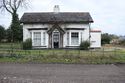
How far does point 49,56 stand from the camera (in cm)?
2789

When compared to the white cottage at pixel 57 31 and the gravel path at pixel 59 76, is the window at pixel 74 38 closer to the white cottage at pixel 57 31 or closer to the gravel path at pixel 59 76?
the white cottage at pixel 57 31

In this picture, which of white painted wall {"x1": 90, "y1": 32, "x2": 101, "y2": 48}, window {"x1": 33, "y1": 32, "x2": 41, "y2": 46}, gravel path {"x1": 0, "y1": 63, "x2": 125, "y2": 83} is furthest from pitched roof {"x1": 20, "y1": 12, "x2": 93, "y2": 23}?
gravel path {"x1": 0, "y1": 63, "x2": 125, "y2": 83}

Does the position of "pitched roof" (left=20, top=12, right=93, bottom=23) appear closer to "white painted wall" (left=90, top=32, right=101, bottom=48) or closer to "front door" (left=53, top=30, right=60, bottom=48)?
"front door" (left=53, top=30, right=60, bottom=48)

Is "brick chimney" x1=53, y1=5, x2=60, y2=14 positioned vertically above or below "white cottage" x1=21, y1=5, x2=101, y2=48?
above

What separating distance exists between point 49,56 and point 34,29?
14614mm

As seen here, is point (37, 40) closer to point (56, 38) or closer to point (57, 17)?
point (56, 38)

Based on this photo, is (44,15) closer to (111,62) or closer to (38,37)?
(38,37)

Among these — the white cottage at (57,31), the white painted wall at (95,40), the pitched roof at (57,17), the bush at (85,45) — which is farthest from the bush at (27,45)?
the white painted wall at (95,40)

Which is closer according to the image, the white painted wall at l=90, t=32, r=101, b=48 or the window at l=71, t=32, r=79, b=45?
the window at l=71, t=32, r=79, b=45

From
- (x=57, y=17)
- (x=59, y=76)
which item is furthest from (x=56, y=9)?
(x=59, y=76)

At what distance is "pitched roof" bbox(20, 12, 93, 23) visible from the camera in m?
41.5

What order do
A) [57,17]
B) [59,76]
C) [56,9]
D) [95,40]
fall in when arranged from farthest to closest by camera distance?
[56,9]
[95,40]
[57,17]
[59,76]

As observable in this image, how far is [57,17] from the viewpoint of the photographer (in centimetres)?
4278

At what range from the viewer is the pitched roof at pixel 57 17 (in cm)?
4147
